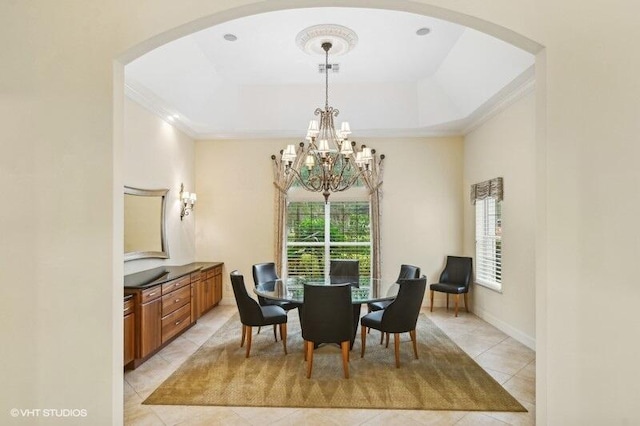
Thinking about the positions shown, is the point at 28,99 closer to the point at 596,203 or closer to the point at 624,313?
the point at 596,203

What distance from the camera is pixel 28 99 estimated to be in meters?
1.92

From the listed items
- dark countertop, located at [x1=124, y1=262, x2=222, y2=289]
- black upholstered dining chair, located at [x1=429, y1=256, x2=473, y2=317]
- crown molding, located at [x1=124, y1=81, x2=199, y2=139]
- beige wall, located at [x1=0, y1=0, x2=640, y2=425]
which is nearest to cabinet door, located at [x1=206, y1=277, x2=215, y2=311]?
dark countertop, located at [x1=124, y1=262, x2=222, y2=289]

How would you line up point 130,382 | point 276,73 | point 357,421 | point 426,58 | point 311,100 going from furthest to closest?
point 311,100 < point 276,73 < point 426,58 < point 130,382 < point 357,421

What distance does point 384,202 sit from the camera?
252 inches

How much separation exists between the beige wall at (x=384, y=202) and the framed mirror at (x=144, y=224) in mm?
1372

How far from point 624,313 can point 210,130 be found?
5.80 meters

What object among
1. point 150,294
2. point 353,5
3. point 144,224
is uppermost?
point 353,5

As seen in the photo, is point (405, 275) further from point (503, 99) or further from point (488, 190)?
point (503, 99)

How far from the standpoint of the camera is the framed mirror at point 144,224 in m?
4.32

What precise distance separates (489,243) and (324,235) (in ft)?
9.01

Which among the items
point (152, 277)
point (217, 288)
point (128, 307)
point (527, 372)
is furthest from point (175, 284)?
point (527, 372)

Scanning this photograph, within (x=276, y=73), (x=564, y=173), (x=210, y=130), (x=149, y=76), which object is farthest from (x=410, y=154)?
(x=564, y=173)

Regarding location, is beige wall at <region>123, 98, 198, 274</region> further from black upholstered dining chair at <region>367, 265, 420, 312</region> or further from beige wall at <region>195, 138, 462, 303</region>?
black upholstered dining chair at <region>367, 265, 420, 312</region>

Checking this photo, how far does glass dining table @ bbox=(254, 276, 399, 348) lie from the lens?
12.0 feet
